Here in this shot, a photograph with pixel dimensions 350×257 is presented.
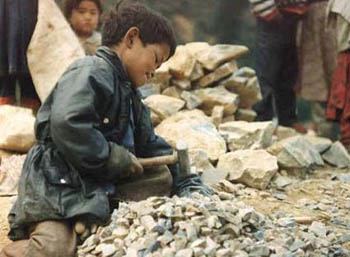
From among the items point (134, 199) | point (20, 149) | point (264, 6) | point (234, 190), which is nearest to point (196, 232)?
point (134, 199)

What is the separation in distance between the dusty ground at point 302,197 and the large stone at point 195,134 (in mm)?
567

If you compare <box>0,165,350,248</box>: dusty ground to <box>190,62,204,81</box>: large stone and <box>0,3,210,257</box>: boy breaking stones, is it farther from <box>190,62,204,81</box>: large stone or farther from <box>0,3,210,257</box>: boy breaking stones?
<box>190,62,204,81</box>: large stone

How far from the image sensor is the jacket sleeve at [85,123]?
9.18 ft

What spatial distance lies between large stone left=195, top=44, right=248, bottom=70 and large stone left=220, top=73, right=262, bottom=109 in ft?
0.65

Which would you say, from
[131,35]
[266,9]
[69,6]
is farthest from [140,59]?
[266,9]

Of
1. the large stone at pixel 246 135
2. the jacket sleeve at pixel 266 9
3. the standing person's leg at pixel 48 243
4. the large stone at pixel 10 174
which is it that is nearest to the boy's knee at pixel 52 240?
the standing person's leg at pixel 48 243

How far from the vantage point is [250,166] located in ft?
14.1

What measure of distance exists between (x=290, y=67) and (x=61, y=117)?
4.55 m

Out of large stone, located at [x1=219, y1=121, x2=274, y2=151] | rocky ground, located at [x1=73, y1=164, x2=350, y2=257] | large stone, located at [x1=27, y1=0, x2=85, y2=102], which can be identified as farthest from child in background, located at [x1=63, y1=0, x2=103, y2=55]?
rocky ground, located at [x1=73, y1=164, x2=350, y2=257]

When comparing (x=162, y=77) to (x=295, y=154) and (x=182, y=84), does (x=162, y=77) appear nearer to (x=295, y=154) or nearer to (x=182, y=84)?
(x=182, y=84)

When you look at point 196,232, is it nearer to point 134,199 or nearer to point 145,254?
point 145,254

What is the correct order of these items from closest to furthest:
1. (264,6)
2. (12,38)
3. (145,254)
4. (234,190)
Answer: (145,254) → (234,190) → (12,38) → (264,6)

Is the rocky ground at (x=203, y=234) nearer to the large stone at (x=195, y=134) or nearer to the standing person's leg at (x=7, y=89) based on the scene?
the large stone at (x=195, y=134)

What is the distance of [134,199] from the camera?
10.6 ft
